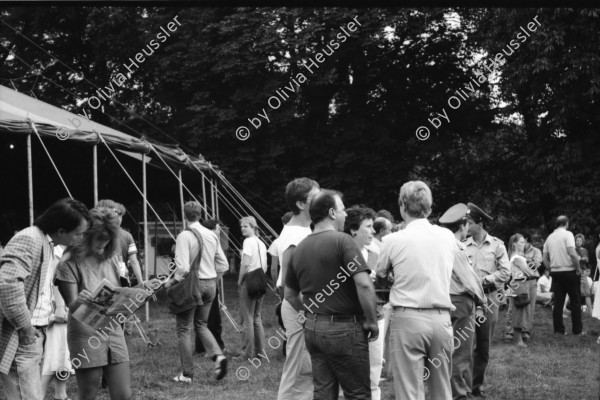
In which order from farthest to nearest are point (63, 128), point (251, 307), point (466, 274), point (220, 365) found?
1. point (63, 128)
2. point (251, 307)
3. point (220, 365)
4. point (466, 274)

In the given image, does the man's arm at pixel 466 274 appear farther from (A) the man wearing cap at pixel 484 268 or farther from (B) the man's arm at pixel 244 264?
(B) the man's arm at pixel 244 264

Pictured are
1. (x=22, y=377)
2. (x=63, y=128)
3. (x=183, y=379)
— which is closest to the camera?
(x=22, y=377)

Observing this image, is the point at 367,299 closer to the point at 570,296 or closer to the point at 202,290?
the point at 202,290

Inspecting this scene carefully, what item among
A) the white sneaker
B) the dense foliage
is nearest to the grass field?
the white sneaker

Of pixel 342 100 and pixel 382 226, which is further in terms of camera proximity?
pixel 342 100

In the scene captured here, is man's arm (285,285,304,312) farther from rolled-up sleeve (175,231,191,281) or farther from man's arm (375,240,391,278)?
rolled-up sleeve (175,231,191,281)

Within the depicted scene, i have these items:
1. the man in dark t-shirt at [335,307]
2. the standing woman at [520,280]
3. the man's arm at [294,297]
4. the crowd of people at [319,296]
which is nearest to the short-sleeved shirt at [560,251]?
the standing woman at [520,280]

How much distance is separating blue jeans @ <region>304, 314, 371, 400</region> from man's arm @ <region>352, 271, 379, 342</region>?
0.26 ft

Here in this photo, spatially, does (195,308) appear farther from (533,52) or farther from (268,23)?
(268,23)

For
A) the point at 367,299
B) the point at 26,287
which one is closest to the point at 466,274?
the point at 367,299

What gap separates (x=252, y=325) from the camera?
341 inches

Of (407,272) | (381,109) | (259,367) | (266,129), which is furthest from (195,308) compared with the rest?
(381,109)

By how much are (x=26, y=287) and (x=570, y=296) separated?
31.5 ft

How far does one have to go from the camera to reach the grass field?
704cm
